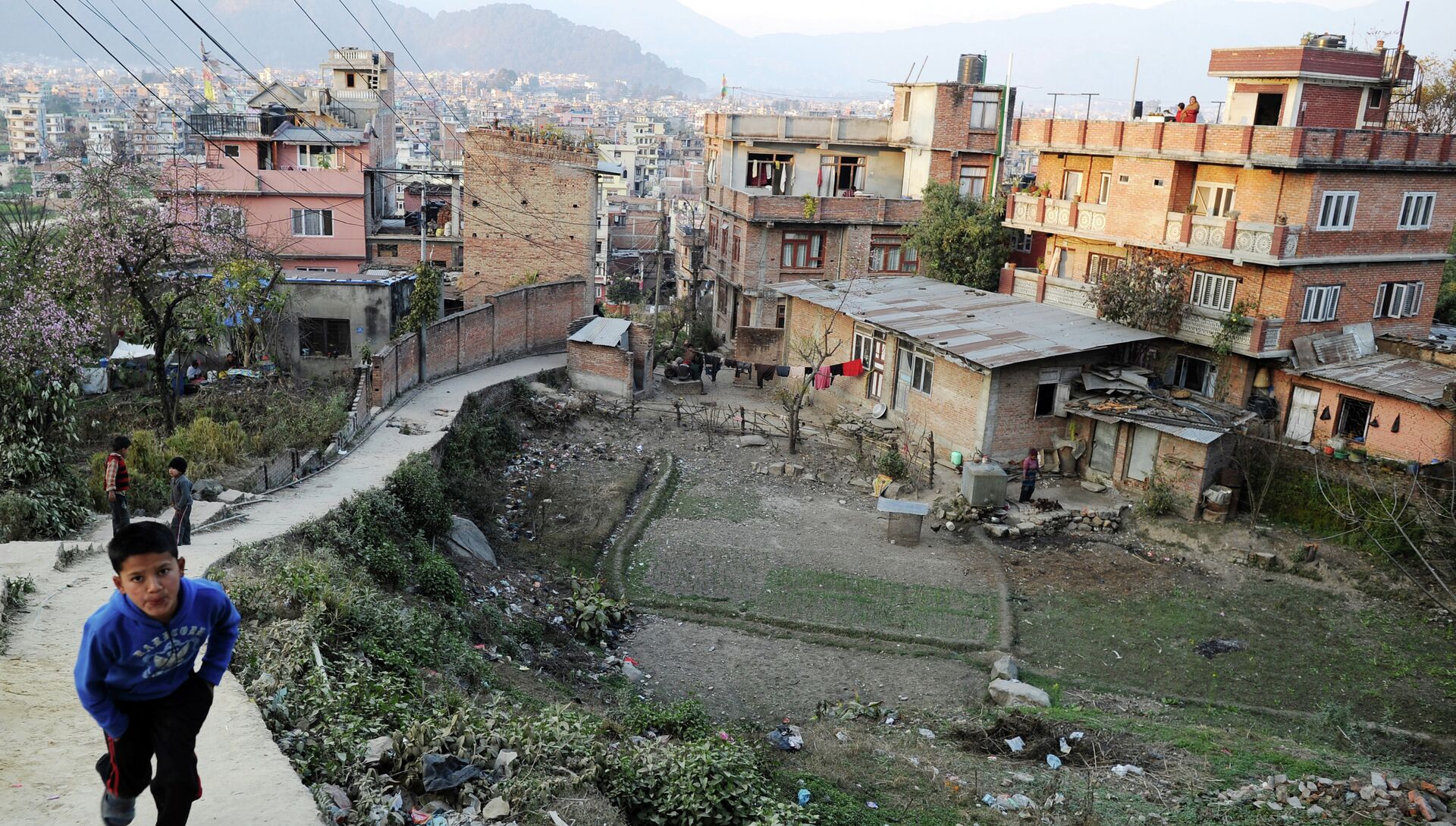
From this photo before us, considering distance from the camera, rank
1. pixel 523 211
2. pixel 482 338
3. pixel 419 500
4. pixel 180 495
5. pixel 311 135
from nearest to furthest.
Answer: pixel 180 495 < pixel 419 500 < pixel 482 338 < pixel 523 211 < pixel 311 135

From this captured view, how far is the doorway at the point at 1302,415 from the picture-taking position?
851 inches

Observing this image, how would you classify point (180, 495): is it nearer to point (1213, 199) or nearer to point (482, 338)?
point (482, 338)

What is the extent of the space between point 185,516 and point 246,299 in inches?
511

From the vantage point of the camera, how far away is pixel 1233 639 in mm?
15180

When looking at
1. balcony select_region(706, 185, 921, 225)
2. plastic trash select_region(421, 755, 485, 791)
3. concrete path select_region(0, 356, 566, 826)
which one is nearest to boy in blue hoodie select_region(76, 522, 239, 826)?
concrete path select_region(0, 356, 566, 826)

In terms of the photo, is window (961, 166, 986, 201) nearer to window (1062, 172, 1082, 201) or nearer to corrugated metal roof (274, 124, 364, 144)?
window (1062, 172, 1082, 201)

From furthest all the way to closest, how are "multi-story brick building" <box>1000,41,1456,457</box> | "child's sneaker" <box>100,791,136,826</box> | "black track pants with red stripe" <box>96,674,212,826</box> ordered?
1. "multi-story brick building" <box>1000,41,1456,457</box>
2. "child's sneaker" <box>100,791,136,826</box>
3. "black track pants with red stripe" <box>96,674,212,826</box>

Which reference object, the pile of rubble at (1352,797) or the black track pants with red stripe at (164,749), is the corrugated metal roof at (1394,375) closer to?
the pile of rubble at (1352,797)

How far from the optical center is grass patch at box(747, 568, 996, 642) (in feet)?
49.2

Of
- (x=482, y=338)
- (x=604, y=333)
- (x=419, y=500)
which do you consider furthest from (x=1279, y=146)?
(x=482, y=338)

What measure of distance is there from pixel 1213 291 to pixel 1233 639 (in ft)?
32.8

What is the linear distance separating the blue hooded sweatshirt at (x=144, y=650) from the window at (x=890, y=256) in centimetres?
3026

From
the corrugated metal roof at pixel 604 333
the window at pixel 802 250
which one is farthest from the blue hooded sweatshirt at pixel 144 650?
the window at pixel 802 250

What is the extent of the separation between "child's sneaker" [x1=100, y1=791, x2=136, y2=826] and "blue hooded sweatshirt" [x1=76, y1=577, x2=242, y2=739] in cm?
46
